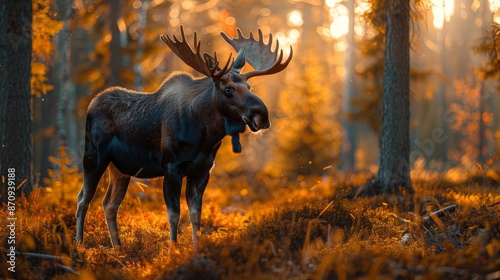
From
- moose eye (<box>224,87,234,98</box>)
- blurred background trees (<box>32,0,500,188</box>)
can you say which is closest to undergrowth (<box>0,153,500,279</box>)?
blurred background trees (<box>32,0,500,188</box>)

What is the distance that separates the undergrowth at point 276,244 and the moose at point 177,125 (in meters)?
0.72

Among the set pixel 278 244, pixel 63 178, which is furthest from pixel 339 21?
pixel 278 244

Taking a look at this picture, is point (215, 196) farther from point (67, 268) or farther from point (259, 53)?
point (67, 268)

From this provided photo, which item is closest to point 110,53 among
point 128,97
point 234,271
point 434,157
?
→ point 128,97

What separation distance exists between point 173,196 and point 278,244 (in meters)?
1.66

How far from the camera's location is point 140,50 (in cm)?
2014

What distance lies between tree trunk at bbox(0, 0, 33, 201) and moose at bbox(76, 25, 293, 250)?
2.55 meters

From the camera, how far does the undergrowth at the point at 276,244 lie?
563 cm

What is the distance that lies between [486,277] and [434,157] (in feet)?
156

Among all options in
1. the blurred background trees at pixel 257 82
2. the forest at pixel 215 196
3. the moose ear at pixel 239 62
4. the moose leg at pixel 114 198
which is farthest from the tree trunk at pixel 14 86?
the moose ear at pixel 239 62

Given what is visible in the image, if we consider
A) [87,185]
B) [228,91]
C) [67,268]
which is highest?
[228,91]

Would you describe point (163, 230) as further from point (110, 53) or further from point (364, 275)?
point (110, 53)

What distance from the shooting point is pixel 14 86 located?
10680mm

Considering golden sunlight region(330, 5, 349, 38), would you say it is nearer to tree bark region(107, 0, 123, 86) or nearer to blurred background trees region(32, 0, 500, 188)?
blurred background trees region(32, 0, 500, 188)
